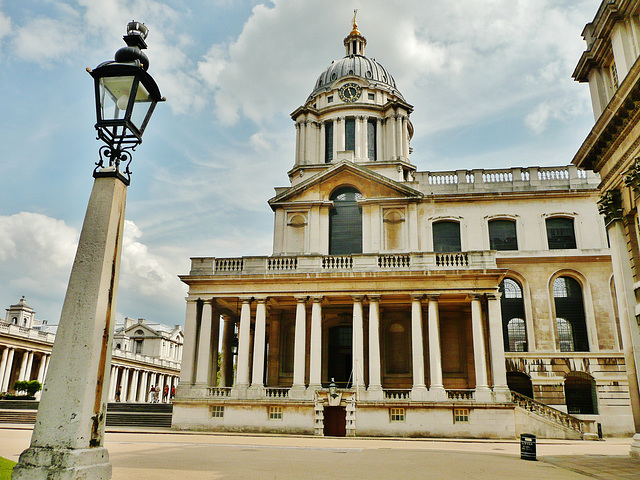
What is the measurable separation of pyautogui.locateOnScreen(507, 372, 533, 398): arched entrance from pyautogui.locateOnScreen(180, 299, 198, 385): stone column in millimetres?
19573

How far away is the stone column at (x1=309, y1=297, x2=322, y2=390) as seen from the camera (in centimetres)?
2858

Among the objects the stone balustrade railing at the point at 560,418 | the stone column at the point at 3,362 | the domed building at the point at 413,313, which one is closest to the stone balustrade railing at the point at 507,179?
the domed building at the point at 413,313

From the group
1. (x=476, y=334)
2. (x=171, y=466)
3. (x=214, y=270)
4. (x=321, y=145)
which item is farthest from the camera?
(x=321, y=145)

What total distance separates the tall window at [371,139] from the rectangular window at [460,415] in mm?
Answer: 23074

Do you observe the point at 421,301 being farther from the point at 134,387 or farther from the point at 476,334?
the point at 134,387

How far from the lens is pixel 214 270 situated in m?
31.2

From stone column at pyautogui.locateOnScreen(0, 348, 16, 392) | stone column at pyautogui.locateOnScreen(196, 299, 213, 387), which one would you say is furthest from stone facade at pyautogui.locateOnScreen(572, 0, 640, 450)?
stone column at pyautogui.locateOnScreen(0, 348, 16, 392)

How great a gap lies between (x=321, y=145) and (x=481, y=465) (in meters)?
33.9

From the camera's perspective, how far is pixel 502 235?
36719mm

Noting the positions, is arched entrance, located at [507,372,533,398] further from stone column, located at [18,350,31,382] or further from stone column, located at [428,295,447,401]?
stone column, located at [18,350,31,382]

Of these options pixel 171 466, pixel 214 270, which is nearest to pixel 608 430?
pixel 214 270

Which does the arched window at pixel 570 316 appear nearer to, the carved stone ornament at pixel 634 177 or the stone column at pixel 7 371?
the carved stone ornament at pixel 634 177

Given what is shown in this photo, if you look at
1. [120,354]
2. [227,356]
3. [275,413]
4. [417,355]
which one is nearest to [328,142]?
[227,356]

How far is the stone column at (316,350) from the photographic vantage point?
28.6m
